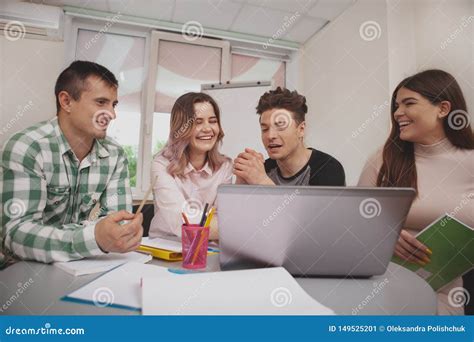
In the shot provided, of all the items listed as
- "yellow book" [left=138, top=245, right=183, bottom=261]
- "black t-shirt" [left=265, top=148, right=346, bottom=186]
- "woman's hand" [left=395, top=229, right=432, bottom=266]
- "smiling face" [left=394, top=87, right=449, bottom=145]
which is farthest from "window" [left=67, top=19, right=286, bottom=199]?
"woman's hand" [left=395, top=229, right=432, bottom=266]

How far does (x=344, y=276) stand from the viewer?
59cm

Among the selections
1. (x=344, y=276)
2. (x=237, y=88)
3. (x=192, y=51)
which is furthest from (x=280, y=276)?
(x=237, y=88)

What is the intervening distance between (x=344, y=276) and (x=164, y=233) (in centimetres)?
72

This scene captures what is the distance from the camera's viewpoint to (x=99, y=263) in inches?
25.2

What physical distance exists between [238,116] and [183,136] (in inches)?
29.7

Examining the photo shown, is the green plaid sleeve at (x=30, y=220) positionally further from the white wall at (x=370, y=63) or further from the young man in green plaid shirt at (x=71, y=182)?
the white wall at (x=370, y=63)

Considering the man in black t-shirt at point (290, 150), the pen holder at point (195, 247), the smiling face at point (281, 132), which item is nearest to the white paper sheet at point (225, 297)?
the pen holder at point (195, 247)

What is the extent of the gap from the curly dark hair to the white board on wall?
1.67 feet

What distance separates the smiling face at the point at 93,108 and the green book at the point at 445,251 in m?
0.99

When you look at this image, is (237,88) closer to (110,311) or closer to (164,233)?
(164,233)

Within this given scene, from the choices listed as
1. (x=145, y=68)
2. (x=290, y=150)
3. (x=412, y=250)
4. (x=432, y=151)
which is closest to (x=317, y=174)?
(x=290, y=150)

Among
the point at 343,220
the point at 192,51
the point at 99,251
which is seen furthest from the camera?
the point at 192,51

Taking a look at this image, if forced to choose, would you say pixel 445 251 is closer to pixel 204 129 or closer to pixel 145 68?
pixel 204 129
